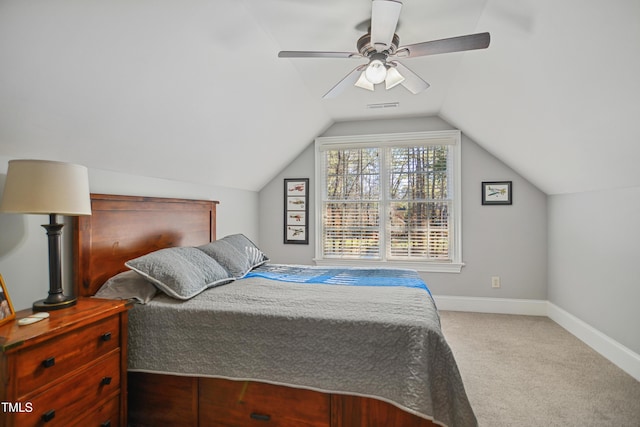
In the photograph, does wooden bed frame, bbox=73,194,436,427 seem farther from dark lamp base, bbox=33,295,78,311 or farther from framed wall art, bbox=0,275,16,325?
framed wall art, bbox=0,275,16,325

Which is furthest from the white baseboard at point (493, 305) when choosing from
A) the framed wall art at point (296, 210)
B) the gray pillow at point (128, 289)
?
the gray pillow at point (128, 289)

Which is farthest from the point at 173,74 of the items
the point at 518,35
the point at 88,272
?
the point at 518,35

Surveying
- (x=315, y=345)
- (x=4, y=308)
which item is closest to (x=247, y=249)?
(x=315, y=345)

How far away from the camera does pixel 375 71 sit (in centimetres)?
209

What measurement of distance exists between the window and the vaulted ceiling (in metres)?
0.93

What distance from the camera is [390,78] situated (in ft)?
7.67

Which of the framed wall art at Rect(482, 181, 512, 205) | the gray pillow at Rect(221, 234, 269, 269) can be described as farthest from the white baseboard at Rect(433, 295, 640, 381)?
the gray pillow at Rect(221, 234, 269, 269)

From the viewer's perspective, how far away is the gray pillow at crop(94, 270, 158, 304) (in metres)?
1.93

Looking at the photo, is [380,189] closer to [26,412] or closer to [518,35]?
[518,35]

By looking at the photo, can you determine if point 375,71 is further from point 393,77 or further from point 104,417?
point 104,417

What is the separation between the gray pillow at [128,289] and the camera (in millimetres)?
1928

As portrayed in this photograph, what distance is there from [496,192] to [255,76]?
311cm

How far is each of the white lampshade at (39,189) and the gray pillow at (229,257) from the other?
3.83ft

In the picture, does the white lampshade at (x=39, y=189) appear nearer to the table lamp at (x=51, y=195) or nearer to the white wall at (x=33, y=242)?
the table lamp at (x=51, y=195)
